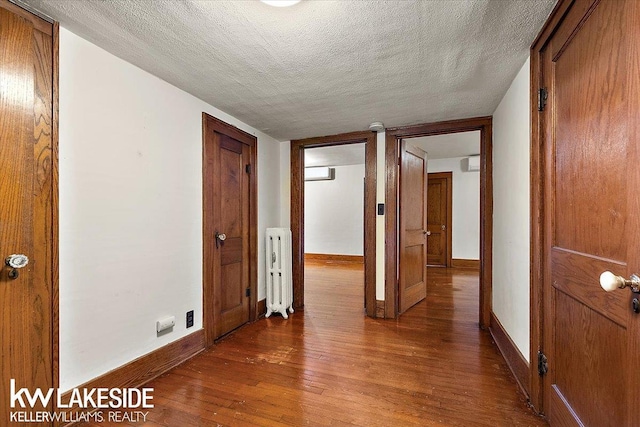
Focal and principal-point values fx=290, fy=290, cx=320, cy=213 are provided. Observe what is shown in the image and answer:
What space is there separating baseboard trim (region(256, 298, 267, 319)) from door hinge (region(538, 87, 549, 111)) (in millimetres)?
2968

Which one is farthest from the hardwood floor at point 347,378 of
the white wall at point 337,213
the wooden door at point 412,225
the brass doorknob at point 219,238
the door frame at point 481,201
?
the white wall at point 337,213

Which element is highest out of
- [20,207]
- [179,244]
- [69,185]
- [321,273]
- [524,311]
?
[69,185]

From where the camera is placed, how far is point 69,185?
154 centimetres

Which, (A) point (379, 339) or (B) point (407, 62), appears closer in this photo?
(B) point (407, 62)

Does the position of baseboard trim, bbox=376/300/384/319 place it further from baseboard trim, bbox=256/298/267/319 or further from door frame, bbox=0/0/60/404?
door frame, bbox=0/0/60/404

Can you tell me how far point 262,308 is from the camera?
329cm

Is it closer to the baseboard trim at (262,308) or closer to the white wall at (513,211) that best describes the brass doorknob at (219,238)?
the baseboard trim at (262,308)

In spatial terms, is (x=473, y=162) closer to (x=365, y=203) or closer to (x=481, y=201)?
(x=481, y=201)

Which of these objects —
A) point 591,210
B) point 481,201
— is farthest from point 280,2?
point 481,201

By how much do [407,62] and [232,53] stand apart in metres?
1.06

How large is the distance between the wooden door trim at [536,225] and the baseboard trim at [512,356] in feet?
0.35

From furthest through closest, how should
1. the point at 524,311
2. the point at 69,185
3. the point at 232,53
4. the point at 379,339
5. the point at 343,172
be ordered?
1. the point at 343,172
2. the point at 379,339
3. the point at 524,311
4. the point at 232,53
5. the point at 69,185

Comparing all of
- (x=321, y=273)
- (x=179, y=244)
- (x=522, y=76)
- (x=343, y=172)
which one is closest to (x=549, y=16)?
(x=522, y=76)

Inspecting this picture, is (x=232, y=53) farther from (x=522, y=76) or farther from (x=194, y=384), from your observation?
(x=194, y=384)
